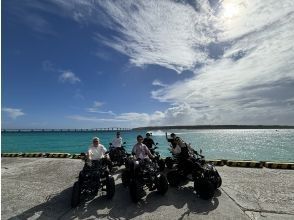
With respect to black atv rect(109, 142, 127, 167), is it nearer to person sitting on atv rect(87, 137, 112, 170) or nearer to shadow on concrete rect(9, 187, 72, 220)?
person sitting on atv rect(87, 137, 112, 170)

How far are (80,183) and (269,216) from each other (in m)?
5.72

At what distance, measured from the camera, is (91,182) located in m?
8.59

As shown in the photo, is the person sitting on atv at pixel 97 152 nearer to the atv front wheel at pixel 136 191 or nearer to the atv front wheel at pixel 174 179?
the atv front wheel at pixel 136 191

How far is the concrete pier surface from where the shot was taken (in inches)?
301

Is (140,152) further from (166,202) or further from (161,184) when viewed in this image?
(166,202)

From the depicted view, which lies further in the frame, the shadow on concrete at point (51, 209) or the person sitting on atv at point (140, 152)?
the person sitting on atv at point (140, 152)

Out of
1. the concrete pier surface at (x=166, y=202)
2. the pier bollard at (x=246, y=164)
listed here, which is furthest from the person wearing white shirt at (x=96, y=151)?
the pier bollard at (x=246, y=164)

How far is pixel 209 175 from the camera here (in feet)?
29.6

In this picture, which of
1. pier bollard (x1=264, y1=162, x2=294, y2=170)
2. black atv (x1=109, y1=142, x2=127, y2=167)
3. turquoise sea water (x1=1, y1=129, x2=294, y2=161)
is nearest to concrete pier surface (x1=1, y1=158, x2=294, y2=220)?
pier bollard (x1=264, y1=162, x2=294, y2=170)

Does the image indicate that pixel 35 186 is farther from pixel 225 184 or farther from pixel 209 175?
pixel 225 184

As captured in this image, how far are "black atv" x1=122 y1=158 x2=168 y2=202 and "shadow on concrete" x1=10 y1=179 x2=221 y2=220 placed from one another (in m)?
0.26

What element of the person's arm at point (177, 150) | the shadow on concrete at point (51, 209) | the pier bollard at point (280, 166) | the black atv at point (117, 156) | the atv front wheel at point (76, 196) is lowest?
the shadow on concrete at point (51, 209)

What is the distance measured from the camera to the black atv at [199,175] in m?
8.54

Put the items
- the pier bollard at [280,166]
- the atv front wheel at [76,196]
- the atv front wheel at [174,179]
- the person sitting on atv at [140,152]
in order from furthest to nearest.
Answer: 1. the pier bollard at [280,166]
2. the person sitting on atv at [140,152]
3. the atv front wheel at [174,179]
4. the atv front wheel at [76,196]
